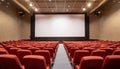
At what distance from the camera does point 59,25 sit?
2755 cm

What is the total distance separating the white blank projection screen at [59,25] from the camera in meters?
27.6

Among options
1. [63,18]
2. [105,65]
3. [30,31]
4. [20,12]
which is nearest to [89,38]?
[63,18]

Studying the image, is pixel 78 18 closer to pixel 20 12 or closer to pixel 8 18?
pixel 20 12

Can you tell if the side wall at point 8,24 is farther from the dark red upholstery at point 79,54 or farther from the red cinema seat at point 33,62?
the red cinema seat at point 33,62

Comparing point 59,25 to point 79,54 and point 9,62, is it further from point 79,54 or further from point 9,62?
point 9,62

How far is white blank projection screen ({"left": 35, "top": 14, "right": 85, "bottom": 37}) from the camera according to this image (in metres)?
27.6

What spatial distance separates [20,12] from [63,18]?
6.77 m

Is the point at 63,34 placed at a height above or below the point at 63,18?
below

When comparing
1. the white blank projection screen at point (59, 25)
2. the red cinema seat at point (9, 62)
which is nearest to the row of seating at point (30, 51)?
the red cinema seat at point (9, 62)

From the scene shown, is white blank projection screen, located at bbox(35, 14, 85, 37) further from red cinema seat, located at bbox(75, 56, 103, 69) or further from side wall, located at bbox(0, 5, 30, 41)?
red cinema seat, located at bbox(75, 56, 103, 69)

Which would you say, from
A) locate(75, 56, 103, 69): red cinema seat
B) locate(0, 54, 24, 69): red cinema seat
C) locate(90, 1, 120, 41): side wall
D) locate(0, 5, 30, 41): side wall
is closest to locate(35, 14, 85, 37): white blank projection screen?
locate(90, 1, 120, 41): side wall

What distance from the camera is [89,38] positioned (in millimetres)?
28484

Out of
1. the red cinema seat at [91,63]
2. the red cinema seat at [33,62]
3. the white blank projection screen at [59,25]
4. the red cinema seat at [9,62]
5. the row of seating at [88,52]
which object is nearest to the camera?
the red cinema seat at [9,62]

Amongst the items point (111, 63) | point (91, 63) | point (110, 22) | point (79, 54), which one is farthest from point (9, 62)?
point (110, 22)
